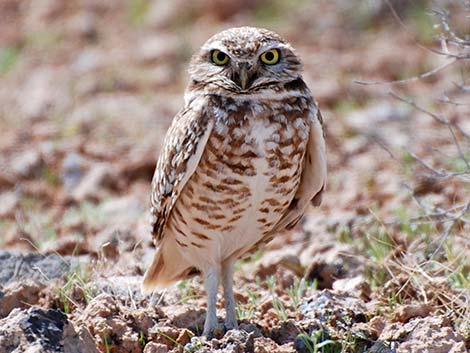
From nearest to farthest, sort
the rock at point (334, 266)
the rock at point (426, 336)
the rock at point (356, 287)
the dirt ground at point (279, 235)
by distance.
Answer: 1. the rock at point (426, 336)
2. the dirt ground at point (279, 235)
3. the rock at point (356, 287)
4. the rock at point (334, 266)

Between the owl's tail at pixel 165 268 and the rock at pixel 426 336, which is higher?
the rock at pixel 426 336

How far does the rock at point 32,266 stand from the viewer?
18.6 ft

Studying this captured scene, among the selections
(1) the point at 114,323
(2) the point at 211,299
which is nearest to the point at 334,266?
(2) the point at 211,299

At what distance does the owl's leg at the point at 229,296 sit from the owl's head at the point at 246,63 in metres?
1.08

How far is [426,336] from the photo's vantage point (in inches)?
183

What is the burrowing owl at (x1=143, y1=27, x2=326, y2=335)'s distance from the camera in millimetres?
5094

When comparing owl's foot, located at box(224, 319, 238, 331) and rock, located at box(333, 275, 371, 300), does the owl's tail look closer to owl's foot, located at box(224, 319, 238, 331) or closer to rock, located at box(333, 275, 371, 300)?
owl's foot, located at box(224, 319, 238, 331)

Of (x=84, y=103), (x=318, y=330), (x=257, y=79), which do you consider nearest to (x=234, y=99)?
(x=257, y=79)

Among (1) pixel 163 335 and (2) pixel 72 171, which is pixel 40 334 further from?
(2) pixel 72 171

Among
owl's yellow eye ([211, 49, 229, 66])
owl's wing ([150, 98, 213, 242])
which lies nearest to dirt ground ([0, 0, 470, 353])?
owl's wing ([150, 98, 213, 242])

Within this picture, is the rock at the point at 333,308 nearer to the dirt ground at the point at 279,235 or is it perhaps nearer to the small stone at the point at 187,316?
the dirt ground at the point at 279,235

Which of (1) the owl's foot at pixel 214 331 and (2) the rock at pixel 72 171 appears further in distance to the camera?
(2) the rock at pixel 72 171

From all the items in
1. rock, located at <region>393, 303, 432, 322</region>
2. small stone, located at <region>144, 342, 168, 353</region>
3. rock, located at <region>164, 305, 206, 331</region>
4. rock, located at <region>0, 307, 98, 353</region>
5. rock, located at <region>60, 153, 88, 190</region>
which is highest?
rock, located at <region>0, 307, 98, 353</region>

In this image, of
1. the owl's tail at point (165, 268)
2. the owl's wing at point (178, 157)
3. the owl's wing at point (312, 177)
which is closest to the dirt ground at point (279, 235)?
the owl's tail at point (165, 268)
